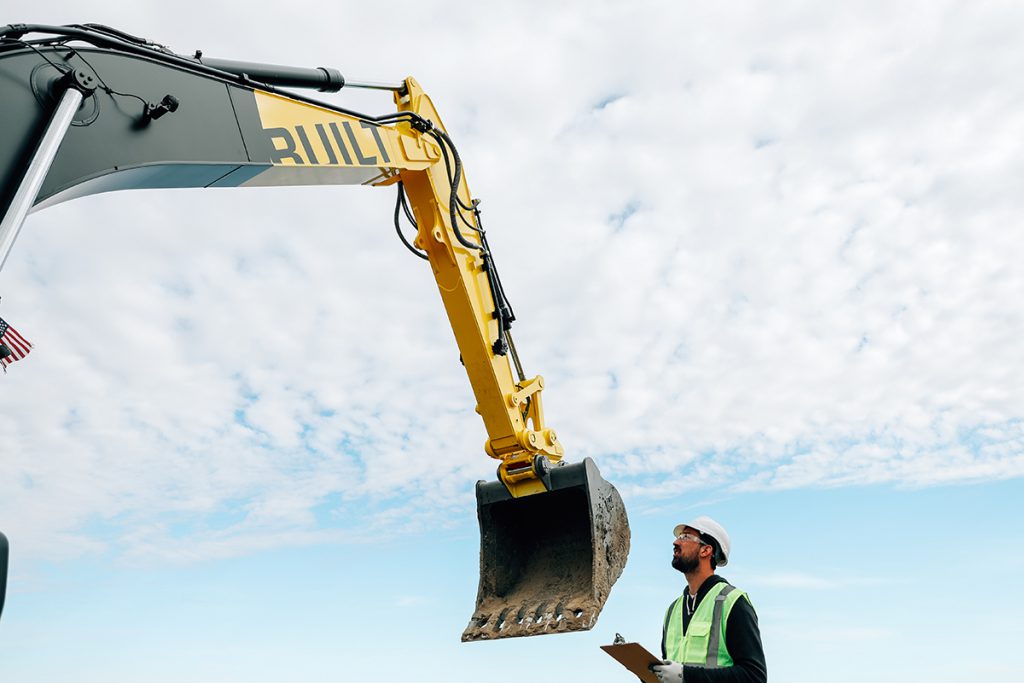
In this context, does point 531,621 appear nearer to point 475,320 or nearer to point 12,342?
point 475,320

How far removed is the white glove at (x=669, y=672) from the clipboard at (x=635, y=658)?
33 millimetres

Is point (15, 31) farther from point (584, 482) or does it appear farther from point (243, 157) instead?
point (584, 482)

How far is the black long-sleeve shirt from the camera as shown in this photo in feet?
12.3

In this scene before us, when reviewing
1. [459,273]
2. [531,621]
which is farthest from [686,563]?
[459,273]

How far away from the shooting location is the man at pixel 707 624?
12.4 feet

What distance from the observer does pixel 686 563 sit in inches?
166

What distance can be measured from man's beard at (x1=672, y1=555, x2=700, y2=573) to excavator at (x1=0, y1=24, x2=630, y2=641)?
2122mm

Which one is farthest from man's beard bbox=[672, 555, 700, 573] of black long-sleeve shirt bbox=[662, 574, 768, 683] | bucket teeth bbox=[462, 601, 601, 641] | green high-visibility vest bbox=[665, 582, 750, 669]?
bucket teeth bbox=[462, 601, 601, 641]

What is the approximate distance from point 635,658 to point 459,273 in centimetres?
333

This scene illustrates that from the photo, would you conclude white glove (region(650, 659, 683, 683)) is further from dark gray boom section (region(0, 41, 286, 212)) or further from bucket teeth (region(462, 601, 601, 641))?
dark gray boom section (region(0, 41, 286, 212))

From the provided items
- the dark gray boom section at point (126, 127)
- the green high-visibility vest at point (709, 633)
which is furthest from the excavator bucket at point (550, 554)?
the dark gray boom section at point (126, 127)

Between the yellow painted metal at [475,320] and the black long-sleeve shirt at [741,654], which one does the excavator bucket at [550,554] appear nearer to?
the yellow painted metal at [475,320]

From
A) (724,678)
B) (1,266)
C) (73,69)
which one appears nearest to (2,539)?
(1,266)

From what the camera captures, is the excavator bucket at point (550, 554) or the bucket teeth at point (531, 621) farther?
→ the excavator bucket at point (550, 554)
